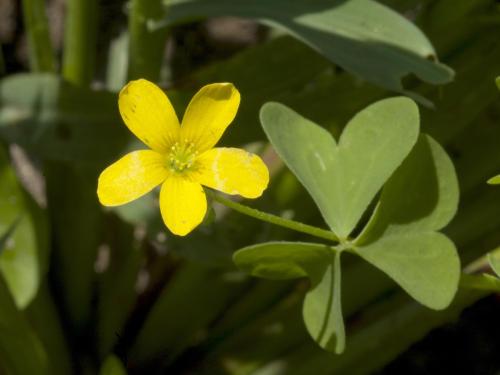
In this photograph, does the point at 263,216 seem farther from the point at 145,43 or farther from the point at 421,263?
the point at 145,43

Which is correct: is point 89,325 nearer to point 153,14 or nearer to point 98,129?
point 98,129

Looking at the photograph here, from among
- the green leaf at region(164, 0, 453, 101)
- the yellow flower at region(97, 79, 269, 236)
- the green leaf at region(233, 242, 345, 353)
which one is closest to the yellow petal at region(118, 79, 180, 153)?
the yellow flower at region(97, 79, 269, 236)

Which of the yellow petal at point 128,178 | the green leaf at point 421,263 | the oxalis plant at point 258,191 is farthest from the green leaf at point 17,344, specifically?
the green leaf at point 421,263

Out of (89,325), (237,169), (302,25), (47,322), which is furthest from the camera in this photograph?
(89,325)

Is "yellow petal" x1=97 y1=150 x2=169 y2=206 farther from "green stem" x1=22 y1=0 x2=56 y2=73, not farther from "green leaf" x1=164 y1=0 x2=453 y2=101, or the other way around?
"green stem" x1=22 y1=0 x2=56 y2=73

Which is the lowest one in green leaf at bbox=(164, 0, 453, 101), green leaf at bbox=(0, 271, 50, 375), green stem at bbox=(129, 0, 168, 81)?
green leaf at bbox=(0, 271, 50, 375)

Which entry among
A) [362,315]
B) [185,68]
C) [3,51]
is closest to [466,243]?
[362,315]
